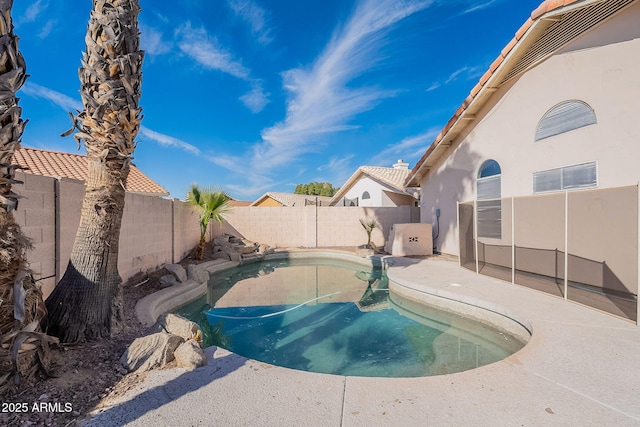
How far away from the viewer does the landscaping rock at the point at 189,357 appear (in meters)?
3.08

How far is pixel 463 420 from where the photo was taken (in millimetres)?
2283

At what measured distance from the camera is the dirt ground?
226cm

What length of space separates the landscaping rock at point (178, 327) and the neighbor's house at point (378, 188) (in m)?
13.8

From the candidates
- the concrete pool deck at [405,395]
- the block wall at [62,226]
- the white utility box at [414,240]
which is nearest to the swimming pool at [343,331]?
the concrete pool deck at [405,395]

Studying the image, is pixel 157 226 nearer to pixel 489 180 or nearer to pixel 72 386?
pixel 72 386

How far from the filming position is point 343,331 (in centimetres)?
536

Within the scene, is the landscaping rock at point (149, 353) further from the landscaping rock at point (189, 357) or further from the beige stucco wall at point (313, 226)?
the beige stucco wall at point (313, 226)

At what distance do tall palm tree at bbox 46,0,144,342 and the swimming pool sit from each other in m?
1.99

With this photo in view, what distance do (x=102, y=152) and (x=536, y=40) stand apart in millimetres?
9994

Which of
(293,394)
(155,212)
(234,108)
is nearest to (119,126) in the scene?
(293,394)

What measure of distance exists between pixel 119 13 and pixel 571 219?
950cm

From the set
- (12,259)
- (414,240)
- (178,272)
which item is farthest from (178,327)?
(414,240)

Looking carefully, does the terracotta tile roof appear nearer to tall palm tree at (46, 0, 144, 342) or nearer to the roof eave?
the roof eave

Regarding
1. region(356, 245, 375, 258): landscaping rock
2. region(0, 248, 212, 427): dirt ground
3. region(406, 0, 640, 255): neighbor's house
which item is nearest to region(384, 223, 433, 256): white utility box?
region(356, 245, 375, 258): landscaping rock
